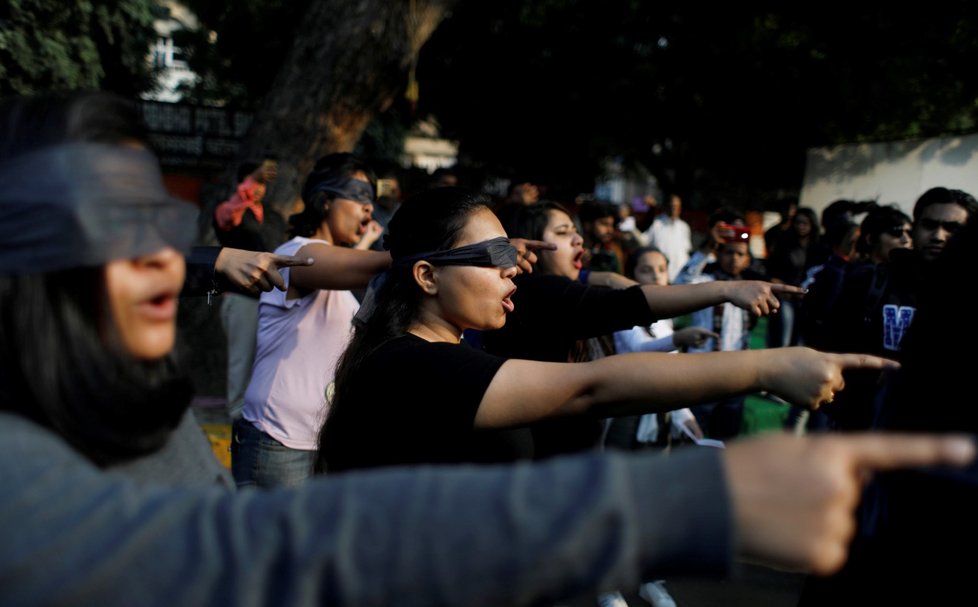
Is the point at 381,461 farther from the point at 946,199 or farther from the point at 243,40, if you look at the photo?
the point at 243,40

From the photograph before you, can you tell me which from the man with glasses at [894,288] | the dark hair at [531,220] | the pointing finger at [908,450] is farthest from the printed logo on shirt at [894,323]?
the pointing finger at [908,450]

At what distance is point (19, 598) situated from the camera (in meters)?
1.00

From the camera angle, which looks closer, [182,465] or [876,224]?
[182,465]

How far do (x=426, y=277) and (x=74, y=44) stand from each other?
13717 mm

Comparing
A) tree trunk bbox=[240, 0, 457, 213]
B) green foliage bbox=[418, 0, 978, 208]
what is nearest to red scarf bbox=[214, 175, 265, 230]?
tree trunk bbox=[240, 0, 457, 213]

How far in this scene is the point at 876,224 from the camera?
6301 mm

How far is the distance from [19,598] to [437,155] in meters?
52.5

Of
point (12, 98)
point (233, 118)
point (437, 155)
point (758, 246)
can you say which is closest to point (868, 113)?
point (758, 246)

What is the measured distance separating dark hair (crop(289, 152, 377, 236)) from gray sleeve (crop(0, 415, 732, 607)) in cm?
318

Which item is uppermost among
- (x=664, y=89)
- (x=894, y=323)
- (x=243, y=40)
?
(x=243, y=40)

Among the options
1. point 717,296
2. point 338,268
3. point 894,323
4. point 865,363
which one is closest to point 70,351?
point 865,363

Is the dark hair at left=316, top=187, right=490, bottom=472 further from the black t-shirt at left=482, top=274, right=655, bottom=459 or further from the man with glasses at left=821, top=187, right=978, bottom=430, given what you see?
the man with glasses at left=821, top=187, right=978, bottom=430

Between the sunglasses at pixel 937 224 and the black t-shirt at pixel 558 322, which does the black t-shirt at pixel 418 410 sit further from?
the sunglasses at pixel 937 224

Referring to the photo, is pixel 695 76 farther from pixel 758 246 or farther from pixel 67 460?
pixel 67 460
